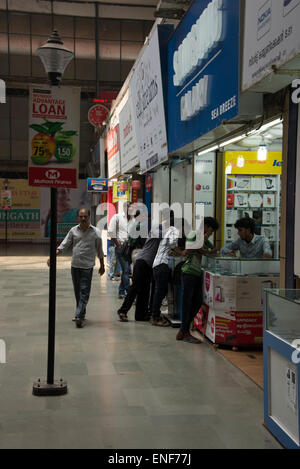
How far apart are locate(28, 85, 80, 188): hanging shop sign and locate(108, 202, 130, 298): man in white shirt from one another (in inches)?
199

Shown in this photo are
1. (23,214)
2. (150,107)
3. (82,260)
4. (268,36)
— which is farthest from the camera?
Answer: (23,214)

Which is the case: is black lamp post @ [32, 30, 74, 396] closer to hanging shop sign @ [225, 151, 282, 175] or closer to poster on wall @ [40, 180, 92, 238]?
hanging shop sign @ [225, 151, 282, 175]

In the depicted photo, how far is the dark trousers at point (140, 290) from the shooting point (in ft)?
26.8

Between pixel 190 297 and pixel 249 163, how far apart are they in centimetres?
380

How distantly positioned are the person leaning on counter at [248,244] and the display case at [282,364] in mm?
3060

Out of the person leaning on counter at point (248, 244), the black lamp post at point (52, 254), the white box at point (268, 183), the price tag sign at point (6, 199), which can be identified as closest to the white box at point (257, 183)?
the white box at point (268, 183)

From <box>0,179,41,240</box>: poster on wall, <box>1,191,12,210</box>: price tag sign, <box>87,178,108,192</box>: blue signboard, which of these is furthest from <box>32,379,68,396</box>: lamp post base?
<box>0,179,41,240</box>: poster on wall

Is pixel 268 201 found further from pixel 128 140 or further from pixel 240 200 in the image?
pixel 128 140

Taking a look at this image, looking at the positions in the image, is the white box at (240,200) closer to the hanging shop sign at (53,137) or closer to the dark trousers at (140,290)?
the dark trousers at (140,290)

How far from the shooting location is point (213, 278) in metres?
6.46

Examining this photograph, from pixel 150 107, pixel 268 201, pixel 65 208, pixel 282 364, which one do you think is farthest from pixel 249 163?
pixel 65 208

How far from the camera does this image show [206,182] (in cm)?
898

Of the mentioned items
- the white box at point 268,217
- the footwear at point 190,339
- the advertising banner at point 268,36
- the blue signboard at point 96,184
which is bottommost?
the footwear at point 190,339
